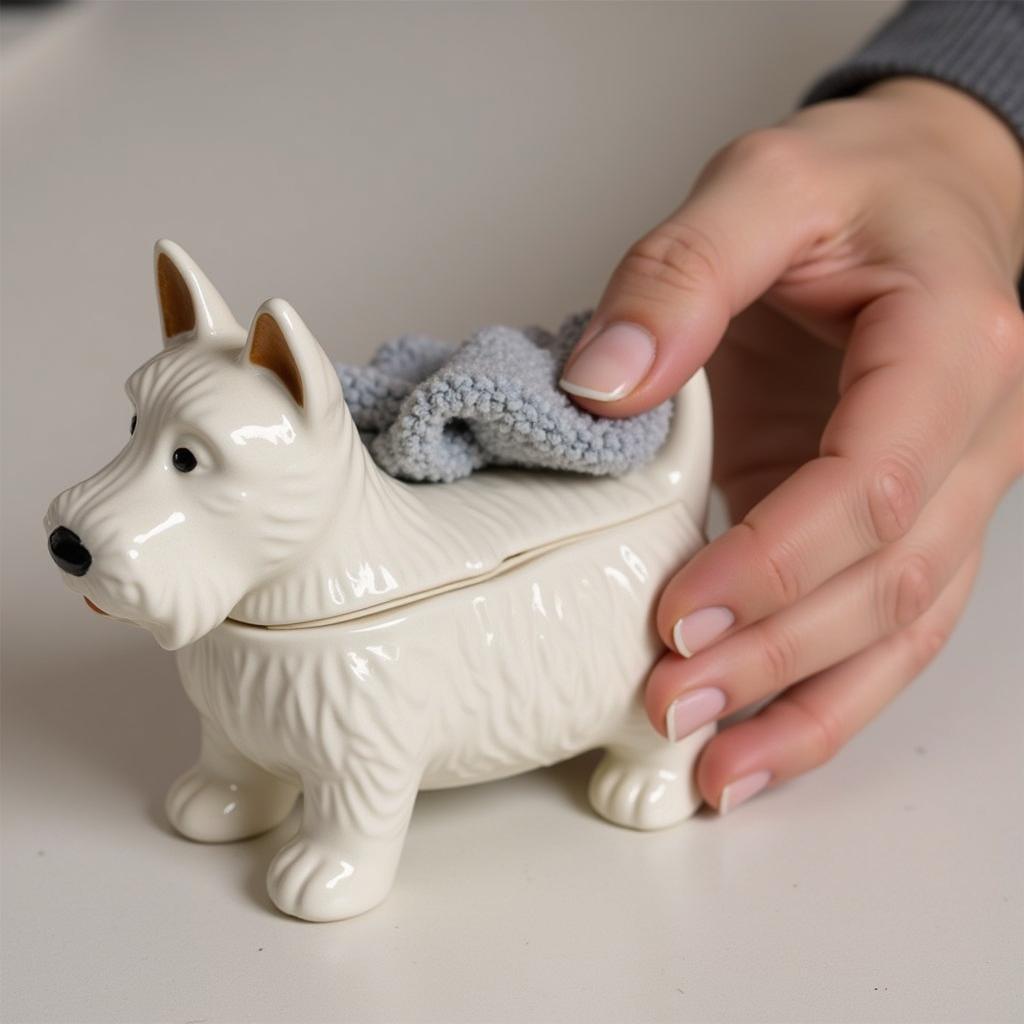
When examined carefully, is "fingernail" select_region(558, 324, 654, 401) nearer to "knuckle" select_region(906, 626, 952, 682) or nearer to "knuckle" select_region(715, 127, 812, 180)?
"knuckle" select_region(715, 127, 812, 180)

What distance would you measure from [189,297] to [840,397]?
579 millimetres

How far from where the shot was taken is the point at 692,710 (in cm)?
106

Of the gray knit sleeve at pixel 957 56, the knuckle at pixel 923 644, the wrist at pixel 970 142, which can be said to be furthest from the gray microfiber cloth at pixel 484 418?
the gray knit sleeve at pixel 957 56

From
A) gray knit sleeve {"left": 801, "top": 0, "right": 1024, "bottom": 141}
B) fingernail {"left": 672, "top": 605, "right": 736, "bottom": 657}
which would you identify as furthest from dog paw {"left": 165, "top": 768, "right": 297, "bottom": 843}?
gray knit sleeve {"left": 801, "top": 0, "right": 1024, "bottom": 141}

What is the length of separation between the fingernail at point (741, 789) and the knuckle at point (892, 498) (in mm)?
201

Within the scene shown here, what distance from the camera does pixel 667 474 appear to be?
3.51ft

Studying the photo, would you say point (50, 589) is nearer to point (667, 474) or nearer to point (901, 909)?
point (667, 474)

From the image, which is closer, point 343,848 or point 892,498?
point 343,848

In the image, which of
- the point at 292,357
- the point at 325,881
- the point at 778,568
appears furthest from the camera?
the point at 778,568

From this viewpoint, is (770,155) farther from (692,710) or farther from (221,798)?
(221,798)

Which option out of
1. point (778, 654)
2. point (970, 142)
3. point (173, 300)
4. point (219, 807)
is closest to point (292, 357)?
point (173, 300)

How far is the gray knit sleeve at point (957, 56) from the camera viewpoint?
147 centimetres

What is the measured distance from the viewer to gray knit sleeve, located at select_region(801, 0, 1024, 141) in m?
1.47

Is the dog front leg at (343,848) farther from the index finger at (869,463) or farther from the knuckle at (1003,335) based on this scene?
the knuckle at (1003,335)
